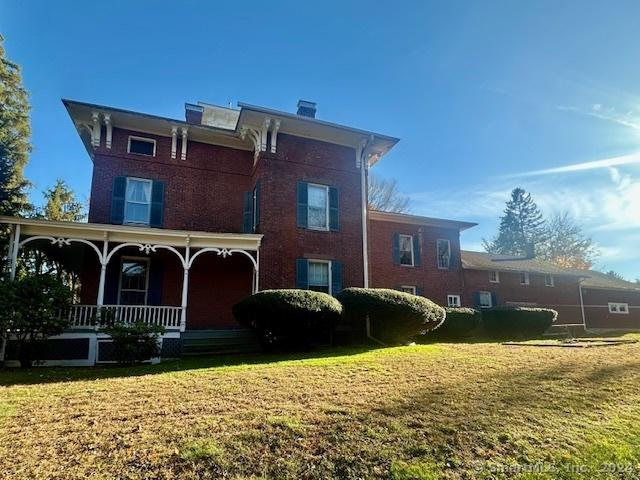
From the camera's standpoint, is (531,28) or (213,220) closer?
(531,28)

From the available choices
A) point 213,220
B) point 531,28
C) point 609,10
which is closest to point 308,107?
point 213,220

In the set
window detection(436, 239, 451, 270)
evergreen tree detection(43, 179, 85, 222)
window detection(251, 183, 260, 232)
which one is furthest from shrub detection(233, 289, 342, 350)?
evergreen tree detection(43, 179, 85, 222)

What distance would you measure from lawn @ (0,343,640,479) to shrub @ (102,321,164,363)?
8.36ft

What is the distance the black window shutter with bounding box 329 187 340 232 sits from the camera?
15.6 m

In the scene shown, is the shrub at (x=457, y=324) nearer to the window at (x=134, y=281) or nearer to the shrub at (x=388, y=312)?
the shrub at (x=388, y=312)

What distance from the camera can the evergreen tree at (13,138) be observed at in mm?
19812

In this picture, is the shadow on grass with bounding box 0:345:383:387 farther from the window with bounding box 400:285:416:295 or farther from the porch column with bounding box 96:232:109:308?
the window with bounding box 400:285:416:295

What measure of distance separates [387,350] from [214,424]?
23.2 ft

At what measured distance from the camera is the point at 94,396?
6363 mm

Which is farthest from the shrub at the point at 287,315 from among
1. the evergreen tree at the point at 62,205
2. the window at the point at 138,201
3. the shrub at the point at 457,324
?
the evergreen tree at the point at 62,205

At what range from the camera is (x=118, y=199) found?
14.6 m

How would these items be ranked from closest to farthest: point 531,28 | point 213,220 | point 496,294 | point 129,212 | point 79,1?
point 531,28
point 79,1
point 129,212
point 213,220
point 496,294

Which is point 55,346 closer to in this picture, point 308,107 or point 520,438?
point 520,438

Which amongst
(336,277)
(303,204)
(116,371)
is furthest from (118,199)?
(336,277)
